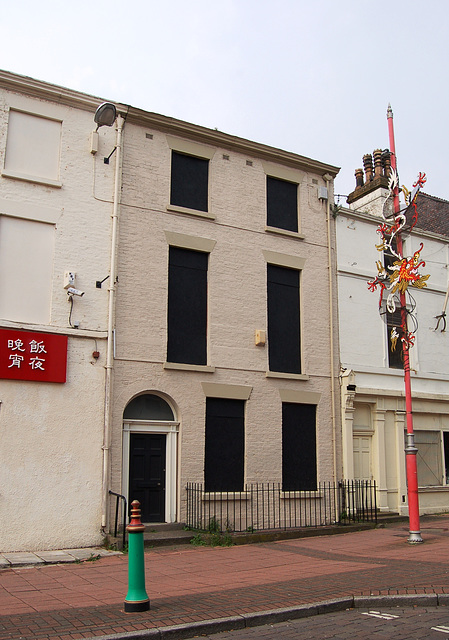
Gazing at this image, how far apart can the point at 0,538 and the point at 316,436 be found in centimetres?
787

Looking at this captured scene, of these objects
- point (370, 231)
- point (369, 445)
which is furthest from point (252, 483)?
point (370, 231)

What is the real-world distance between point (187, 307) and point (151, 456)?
139 inches

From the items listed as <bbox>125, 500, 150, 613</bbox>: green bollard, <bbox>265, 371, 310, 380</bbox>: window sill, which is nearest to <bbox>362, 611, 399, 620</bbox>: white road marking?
<bbox>125, 500, 150, 613</bbox>: green bollard

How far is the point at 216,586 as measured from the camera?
28.5 ft

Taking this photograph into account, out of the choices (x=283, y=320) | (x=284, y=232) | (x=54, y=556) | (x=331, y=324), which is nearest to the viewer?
(x=54, y=556)

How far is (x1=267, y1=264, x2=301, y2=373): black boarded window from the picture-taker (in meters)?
15.8

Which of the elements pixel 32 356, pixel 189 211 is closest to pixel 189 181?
pixel 189 211

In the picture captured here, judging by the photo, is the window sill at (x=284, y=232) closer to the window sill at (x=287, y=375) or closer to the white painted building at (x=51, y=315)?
the window sill at (x=287, y=375)

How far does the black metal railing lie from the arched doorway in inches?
21.5

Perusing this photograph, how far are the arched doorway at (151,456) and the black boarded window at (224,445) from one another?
869mm

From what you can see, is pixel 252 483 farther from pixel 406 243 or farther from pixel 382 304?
pixel 406 243

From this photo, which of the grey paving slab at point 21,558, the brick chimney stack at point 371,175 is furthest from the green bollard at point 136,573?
the brick chimney stack at point 371,175

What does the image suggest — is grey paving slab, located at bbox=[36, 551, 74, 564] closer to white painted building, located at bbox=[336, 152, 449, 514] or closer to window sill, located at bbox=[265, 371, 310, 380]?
window sill, located at bbox=[265, 371, 310, 380]

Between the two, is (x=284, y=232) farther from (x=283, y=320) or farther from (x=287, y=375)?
(x=287, y=375)
